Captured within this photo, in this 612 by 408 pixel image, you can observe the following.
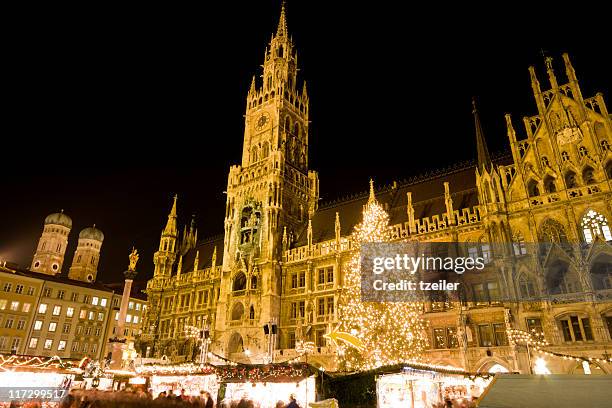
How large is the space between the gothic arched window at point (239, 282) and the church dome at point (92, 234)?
285ft

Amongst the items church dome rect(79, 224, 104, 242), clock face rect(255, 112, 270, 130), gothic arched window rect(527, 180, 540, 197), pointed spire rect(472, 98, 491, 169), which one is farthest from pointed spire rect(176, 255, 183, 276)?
church dome rect(79, 224, 104, 242)

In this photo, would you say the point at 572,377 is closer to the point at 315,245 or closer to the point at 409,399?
the point at 409,399

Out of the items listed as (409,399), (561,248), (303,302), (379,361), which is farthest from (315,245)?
(409,399)

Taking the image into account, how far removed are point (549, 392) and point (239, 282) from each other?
146ft

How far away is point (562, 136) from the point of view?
3150 cm

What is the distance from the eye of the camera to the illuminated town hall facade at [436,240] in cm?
2762

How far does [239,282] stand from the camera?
4656 centimetres

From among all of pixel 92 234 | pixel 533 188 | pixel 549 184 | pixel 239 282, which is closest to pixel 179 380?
pixel 239 282

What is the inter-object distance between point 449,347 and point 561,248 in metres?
11.3

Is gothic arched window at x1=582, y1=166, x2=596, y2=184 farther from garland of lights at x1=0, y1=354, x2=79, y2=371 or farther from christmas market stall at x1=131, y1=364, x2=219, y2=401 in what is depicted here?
garland of lights at x1=0, y1=354, x2=79, y2=371

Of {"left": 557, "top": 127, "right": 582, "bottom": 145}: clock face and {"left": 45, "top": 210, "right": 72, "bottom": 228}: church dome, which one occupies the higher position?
{"left": 45, "top": 210, "right": 72, "bottom": 228}: church dome

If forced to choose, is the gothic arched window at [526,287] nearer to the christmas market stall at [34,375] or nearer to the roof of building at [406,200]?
the roof of building at [406,200]

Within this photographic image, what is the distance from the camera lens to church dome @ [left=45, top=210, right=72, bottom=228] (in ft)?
358

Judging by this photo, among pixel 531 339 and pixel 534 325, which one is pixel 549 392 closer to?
pixel 531 339
